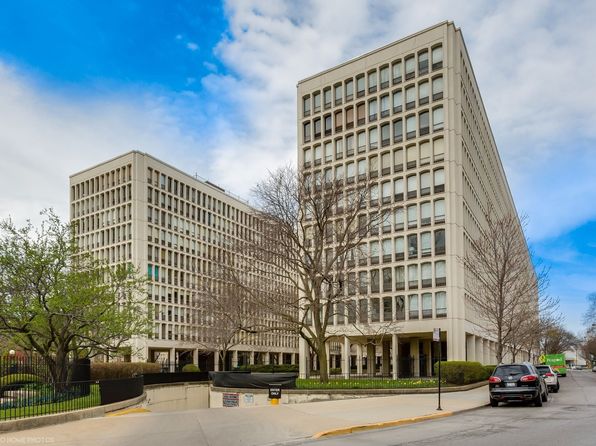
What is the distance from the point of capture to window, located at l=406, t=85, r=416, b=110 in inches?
2388

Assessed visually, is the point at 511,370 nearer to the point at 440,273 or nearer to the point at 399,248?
the point at 440,273

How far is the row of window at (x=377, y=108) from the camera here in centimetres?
5972

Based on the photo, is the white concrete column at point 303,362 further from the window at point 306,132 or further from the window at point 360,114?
the window at point 360,114

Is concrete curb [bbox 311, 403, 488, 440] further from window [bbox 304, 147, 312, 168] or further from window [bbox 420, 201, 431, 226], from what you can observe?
window [bbox 304, 147, 312, 168]

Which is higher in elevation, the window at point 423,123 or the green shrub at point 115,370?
the window at point 423,123

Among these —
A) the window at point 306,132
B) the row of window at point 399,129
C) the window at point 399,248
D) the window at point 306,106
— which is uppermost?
the window at point 306,106

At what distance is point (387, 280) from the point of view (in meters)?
60.5

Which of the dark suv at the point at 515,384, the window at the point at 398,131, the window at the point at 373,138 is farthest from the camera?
the window at the point at 373,138

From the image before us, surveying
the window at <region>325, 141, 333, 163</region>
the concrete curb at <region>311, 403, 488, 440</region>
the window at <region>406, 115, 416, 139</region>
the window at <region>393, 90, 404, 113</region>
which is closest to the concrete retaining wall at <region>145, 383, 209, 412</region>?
the concrete curb at <region>311, 403, 488, 440</region>

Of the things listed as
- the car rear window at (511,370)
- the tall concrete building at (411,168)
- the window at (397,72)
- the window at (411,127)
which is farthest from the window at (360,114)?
the car rear window at (511,370)

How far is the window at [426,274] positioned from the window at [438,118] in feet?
41.1

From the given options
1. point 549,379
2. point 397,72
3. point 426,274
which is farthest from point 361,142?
point 549,379

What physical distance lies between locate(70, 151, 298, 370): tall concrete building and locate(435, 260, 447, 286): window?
3164 centimetres

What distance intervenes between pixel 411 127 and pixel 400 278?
14358 mm
